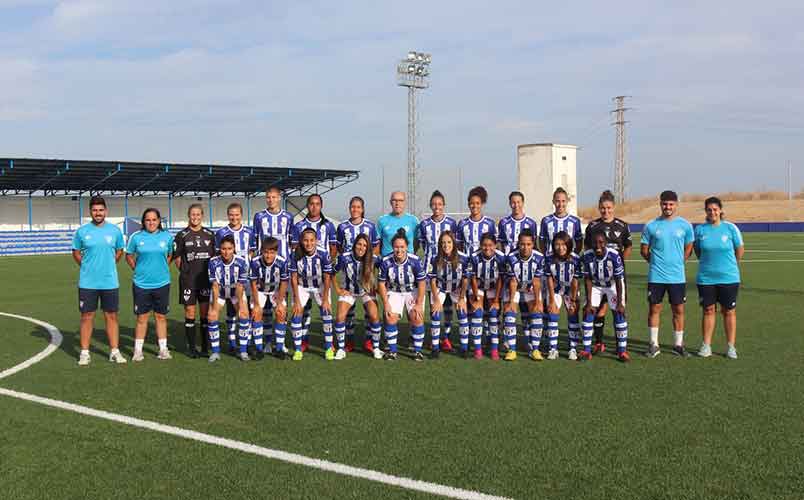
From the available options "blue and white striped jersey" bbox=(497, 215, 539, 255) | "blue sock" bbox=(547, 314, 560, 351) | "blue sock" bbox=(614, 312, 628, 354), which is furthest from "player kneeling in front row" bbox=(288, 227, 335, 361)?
"blue sock" bbox=(614, 312, 628, 354)

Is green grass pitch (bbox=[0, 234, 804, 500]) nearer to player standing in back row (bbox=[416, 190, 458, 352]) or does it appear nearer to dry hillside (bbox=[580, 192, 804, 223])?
player standing in back row (bbox=[416, 190, 458, 352])

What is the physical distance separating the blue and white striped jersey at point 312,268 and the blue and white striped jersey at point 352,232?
0.43m


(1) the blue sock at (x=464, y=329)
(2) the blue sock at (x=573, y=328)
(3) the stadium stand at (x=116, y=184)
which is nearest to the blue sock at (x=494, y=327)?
(1) the blue sock at (x=464, y=329)

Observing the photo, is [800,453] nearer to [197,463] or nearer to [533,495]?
[533,495]

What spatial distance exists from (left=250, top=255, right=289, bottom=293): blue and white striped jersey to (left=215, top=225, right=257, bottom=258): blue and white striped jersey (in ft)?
0.95

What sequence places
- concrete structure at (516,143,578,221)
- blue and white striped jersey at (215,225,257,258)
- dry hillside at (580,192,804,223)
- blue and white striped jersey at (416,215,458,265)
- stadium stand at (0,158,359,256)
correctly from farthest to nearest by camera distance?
1. dry hillside at (580,192,804,223)
2. stadium stand at (0,158,359,256)
3. concrete structure at (516,143,578,221)
4. blue and white striped jersey at (416,215,458,265)
5. blue and white striped jersey at (215,225,257,258)

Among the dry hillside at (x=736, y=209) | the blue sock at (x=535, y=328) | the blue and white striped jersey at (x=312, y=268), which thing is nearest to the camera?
the blue sock at (x=535, y=328)

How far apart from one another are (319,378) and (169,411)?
1.58 metres

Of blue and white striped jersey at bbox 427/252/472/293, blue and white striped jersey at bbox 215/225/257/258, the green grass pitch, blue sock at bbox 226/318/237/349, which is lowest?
the green grass pitch

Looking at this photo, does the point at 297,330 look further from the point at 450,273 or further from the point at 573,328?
the point at 573,328

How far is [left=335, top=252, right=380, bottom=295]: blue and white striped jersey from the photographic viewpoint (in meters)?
7.70

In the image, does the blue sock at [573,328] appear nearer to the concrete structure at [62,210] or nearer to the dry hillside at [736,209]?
the concrete structure at [62,210]

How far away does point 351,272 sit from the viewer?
25.4 feet

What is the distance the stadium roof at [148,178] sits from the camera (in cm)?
4150
